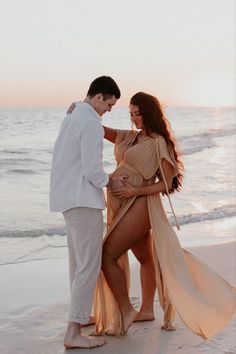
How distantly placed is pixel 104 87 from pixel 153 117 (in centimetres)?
55

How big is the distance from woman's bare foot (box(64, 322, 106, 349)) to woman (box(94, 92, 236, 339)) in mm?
291

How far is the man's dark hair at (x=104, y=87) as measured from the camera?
13.8 feet

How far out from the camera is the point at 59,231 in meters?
8.92

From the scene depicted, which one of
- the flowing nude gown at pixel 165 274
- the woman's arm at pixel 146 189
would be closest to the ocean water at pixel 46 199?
the flowing nude gown at pixel 165 274

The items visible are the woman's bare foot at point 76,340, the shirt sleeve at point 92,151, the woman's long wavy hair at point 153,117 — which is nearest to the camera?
the shirt sleeve at point 92,151

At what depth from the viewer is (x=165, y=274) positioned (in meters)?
4.57

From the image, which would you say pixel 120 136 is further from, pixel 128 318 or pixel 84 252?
pixel 128 318

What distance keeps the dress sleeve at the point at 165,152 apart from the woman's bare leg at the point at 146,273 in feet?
1.94

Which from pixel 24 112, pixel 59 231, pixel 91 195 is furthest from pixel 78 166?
pixel 24 112

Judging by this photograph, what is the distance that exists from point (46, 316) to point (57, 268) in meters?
1.61

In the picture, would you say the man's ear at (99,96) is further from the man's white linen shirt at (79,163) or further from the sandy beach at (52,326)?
the sandy beach at (52,326)

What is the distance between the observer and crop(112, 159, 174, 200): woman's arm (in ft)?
15.0

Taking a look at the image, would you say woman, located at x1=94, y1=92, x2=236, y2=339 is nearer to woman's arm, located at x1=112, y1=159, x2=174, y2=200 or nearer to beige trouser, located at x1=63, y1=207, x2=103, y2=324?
woman's arm, located at x1=112, y1=159, x2=174, y2=200

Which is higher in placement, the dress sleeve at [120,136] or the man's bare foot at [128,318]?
the dress sleeve at [120,136]
